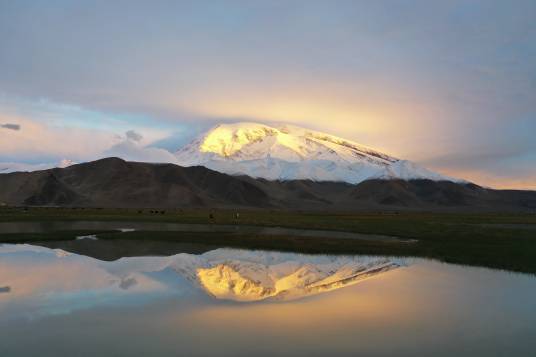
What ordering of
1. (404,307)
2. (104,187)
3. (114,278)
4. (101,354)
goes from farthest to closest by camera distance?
(104,187) → (114,278) → (404,307) → (101,354)

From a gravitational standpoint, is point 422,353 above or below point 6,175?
below

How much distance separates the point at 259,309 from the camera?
60.1 feet

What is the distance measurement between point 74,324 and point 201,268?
13126 millimetres

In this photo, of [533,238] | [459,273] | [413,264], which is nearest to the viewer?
[459,273]

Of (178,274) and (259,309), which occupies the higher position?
(178,274)

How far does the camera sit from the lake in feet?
45.5

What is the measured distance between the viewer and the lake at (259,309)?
45.5 feet

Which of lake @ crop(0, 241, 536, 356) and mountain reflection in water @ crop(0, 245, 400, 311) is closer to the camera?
lake @ crop(0, 241, 536, 356)

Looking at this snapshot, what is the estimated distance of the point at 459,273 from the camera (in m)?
27.4

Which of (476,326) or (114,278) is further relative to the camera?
(114,278)

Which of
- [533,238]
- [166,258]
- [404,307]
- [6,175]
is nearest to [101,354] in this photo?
[404,307]

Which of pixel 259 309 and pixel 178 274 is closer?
pixel 259 309

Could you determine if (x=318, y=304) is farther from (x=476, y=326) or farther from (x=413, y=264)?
(x=413, y=264)

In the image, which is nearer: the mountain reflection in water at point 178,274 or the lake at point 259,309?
the lake at point 259,309
